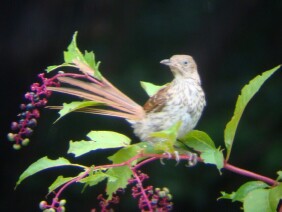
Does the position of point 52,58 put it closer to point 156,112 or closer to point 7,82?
point 7,82

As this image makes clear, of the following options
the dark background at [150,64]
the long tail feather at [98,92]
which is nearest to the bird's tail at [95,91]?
the long tail feather at [98,92]

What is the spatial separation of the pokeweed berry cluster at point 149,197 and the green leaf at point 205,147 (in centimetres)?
12

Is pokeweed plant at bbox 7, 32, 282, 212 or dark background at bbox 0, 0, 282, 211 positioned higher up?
pokeweed plant at bbox 7, 32, 282, 212

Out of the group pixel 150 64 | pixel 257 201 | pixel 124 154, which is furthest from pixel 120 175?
pixel 150 64

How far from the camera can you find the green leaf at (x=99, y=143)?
192 centimetres

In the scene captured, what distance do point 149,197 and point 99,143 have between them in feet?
0.51

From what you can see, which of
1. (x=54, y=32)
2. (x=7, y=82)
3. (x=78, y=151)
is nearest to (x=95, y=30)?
(x=54, y=32)

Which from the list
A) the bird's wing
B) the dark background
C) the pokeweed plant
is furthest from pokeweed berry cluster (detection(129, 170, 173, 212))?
the dark background

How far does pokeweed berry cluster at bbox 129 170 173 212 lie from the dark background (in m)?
2.72

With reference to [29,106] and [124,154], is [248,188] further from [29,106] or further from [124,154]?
[29,106]

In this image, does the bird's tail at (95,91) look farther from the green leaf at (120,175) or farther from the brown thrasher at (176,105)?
the brown thrasher at (176,105)

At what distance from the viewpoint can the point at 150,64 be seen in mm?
4863

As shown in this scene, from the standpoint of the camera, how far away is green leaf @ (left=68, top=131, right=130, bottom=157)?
1.92 meters

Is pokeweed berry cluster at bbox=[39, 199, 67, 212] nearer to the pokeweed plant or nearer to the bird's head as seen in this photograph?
the pokeweed plant
